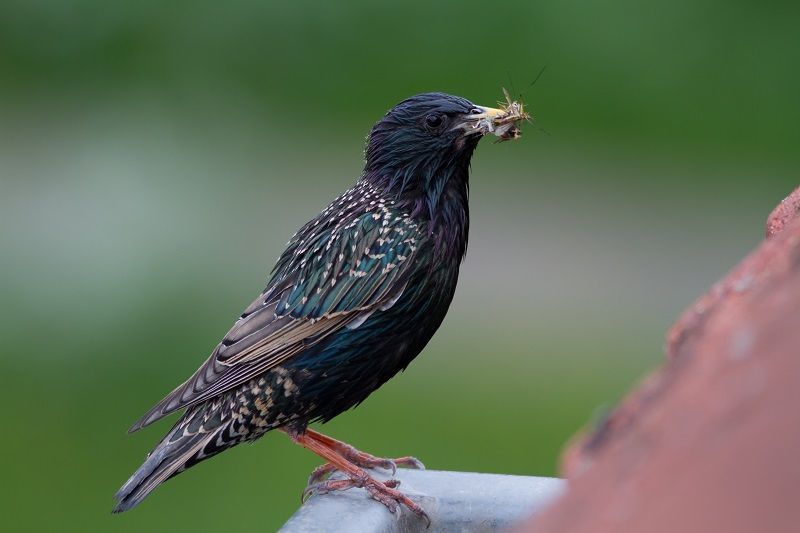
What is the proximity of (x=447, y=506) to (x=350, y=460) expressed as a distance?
54 cm

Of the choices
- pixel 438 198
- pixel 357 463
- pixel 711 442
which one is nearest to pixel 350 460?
pixel 357 463

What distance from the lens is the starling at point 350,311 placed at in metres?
3.20

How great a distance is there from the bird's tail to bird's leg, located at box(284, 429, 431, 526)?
0.58ft

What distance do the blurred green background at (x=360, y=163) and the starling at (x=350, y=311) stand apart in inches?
121

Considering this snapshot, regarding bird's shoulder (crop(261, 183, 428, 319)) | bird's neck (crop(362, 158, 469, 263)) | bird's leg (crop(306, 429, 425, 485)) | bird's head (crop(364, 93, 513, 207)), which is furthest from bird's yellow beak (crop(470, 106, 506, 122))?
bird's leg (crop(306, 429, 425, 485))

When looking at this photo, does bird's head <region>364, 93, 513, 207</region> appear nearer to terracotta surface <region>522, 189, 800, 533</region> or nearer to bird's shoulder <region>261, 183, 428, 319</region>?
bird's shoulder <region>261, 183, 428, 319</region>

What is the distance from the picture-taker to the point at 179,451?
3230 mm

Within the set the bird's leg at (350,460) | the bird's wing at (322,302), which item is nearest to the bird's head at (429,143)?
the bird's wing at (322,302)

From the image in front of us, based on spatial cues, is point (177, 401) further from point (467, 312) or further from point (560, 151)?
point (560, 151)

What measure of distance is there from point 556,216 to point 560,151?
572 mm

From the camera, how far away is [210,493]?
5695 mm

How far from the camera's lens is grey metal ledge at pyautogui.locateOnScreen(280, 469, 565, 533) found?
2605 millimetres

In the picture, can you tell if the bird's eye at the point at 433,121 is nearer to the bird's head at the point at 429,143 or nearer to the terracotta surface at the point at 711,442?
the bird's head at the point at 429,143

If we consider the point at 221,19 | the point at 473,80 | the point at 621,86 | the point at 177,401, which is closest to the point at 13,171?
the point at 221,19
